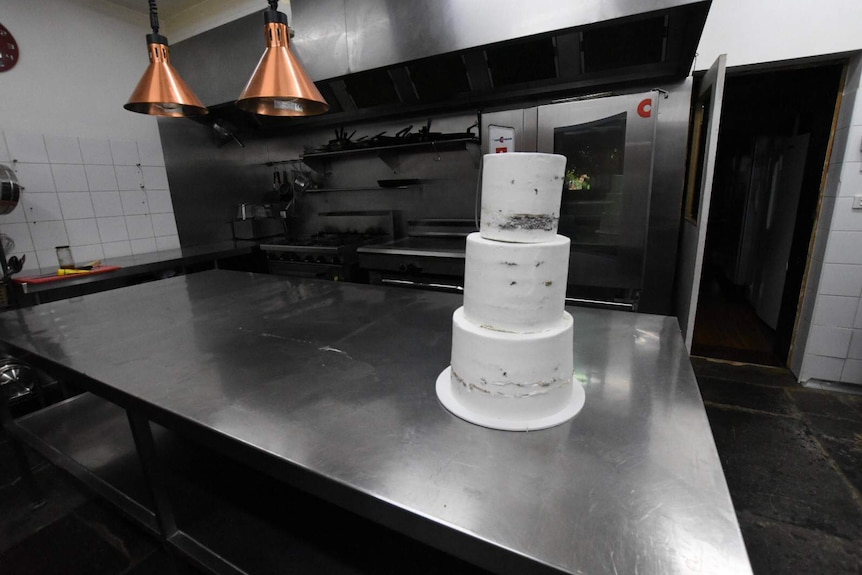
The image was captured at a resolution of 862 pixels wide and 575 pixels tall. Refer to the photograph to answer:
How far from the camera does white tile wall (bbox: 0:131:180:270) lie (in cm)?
278

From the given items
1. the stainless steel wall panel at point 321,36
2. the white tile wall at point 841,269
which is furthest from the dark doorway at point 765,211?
the stainless steel wall panel at point 321,36

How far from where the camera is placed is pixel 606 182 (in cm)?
234

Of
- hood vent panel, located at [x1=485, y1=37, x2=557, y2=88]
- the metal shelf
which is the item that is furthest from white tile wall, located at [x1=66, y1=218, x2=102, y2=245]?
hood vent panel, located at [x1=485, y1=37, x2=557, y2=88]

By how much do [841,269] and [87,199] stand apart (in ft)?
17.2

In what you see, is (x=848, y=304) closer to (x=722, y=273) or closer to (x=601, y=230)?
(x=601, y=230)

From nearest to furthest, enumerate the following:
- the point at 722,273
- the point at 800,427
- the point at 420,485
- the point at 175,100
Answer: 1. the point at 420,485
2. the point at 175,100
3. the point at 800,427
4. the point at 722,273

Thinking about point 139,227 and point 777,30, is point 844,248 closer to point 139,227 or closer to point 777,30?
point 777,30

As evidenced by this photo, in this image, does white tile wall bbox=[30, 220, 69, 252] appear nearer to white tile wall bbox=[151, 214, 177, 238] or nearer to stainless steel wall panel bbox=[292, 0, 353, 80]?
white tile wall bbox=[151, 214, 177, 238]

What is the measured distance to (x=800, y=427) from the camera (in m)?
2.13

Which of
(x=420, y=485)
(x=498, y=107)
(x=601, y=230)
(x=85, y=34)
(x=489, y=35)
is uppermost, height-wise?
(x=85, y=34)

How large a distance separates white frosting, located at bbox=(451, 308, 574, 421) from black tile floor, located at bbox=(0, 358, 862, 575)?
110cm

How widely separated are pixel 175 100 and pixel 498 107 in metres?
2.20

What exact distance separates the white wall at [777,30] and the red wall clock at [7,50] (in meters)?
4.57

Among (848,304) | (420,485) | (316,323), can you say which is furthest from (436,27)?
(848,304)
